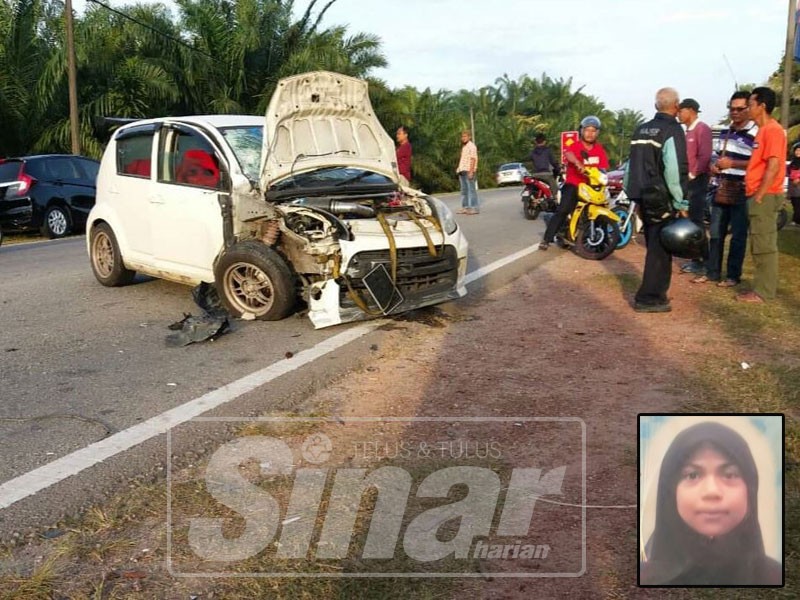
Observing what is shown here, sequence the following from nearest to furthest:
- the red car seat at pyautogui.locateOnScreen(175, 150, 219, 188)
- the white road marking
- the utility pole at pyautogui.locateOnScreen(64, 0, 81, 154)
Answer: the white road marking → the red car seat at pyautogui.locateOnScreen(175, 150, 219, 188) → the utility pole at pyautogui.locateOnScreen(64, 0, 81, 154)

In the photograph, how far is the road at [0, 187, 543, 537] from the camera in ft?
13.2

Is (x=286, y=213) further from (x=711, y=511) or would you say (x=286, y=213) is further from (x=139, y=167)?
(x=711, y=511)

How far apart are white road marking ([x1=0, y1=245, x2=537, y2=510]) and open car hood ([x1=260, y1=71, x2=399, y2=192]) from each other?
1.75 meters

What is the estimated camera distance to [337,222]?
244 inches

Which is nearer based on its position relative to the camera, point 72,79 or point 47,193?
point 47,193

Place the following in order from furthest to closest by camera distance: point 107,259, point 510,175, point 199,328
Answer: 1. point 510,175
2. point 107,259
3. point 199,328

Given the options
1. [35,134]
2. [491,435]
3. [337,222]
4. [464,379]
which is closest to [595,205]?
[337,222]

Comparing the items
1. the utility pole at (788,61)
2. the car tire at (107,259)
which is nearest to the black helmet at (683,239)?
the car tire at (107,259)

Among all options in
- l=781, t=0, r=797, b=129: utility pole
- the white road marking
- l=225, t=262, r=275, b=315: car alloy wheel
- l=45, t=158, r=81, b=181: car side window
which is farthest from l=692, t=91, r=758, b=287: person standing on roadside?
l=45, t=158, r=81, b=181: car side window

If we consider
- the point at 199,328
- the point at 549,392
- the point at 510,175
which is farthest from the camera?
the point at 510,175

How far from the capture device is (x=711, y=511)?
1.69 m

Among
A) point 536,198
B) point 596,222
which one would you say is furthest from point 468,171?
point 596,222

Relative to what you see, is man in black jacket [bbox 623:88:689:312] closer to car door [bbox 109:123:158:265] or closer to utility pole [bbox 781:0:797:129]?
car door [bbox 109:123:158:265]

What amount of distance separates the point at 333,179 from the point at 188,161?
52.0 inches
